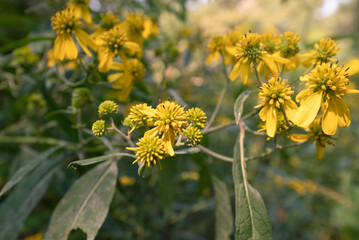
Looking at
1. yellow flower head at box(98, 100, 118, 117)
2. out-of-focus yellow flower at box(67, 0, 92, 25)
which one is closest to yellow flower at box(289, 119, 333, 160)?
yellow flower head at box(98, 100, 118, 117)

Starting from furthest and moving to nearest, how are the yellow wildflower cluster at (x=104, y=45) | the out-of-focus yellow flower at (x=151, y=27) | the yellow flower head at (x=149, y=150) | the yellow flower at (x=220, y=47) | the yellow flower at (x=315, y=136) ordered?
1. the out-of-focus yellow flower at (x=151, y=27)
2. the yellow flower at (x=220, y=47)
3. the yellow wildflower cluster at (x=104, y=45)
4. the yellow flower at (x=315, y=136)
5. the yellow flower head at (x=149, y=150)

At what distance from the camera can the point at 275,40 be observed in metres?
1.06

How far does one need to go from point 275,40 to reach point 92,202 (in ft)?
3.18

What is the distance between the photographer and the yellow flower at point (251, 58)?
3.15 ft

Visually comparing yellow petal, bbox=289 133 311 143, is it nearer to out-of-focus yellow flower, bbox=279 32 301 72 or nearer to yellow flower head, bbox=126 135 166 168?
out-of-focus yellow flower, bbox=279 32 301 72

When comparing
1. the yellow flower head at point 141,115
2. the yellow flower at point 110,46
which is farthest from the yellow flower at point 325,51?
the yellow flower at point 110,46

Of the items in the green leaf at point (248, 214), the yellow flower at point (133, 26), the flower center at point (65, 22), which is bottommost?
the green leaf at point (248, 214)

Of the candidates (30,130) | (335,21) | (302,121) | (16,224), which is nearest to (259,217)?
(302,121)

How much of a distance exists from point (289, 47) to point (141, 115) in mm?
642

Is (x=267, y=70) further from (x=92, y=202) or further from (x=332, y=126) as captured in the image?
(x=92, y=202)

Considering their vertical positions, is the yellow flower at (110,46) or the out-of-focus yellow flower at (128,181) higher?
the yellow flower at (110,46)

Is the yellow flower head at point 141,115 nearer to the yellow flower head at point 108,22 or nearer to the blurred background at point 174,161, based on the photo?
the blurred background at point 174,161

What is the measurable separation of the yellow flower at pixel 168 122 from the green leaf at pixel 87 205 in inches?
13.9

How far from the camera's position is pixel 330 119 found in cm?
82
